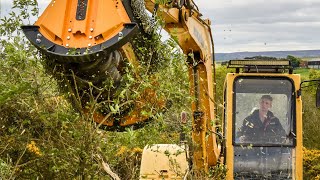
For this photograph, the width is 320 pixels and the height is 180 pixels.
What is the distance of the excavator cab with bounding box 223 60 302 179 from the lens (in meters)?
7.68

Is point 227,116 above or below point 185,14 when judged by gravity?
below

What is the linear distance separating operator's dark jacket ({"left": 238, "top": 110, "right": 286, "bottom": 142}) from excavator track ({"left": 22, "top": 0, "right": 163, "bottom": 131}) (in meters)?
1.95

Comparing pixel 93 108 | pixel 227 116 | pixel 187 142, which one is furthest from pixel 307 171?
pixel 93 108

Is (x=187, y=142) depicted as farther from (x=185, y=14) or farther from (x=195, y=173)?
(x=185, y=14)

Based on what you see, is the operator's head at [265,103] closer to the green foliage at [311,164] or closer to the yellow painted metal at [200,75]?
the yellow painted metal at [200,75]

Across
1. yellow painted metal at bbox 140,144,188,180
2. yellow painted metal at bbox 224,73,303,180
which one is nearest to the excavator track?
yellow painted metal at bbox 140,144,188,180

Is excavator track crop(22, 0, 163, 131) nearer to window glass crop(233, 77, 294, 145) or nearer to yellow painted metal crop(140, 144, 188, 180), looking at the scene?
yellow painted metal crop(140, 144, 188, 180)

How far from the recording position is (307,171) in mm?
18234

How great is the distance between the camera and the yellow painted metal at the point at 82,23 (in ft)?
16.6

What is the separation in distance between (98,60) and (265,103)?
10.4 feet

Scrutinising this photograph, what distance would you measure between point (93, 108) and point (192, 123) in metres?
1.86

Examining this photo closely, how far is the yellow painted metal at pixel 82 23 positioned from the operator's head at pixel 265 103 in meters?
2.98

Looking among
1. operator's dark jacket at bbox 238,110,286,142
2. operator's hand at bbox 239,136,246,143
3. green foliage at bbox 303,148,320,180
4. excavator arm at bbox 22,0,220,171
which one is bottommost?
green foliage at bbox 303,148,320,180

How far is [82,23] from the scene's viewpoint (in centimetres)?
515
